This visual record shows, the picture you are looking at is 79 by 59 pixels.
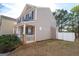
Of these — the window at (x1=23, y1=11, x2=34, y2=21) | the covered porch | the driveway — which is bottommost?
the driveway

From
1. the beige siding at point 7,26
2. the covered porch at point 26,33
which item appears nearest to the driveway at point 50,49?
the covered porch at point 26,33

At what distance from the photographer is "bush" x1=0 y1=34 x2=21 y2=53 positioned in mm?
3568

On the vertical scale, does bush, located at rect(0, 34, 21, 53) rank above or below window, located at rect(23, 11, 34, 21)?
below

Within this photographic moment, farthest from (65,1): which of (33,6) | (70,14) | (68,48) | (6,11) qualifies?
(6,11)

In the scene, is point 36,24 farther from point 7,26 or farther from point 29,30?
point 7,26

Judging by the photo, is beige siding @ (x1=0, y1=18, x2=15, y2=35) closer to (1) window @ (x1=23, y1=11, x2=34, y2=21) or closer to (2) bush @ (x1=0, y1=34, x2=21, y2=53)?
(2) bush @ (x1=0, y1=34, x2=21, y2=53)

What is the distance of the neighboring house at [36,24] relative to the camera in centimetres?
364

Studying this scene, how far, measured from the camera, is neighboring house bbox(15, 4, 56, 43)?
11.9 ft

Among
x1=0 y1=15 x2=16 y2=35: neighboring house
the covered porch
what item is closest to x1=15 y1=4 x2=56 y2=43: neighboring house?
the covered porch

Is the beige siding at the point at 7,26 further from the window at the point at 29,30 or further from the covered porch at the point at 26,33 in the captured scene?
the window at the point at 29,30

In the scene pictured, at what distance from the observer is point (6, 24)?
3605 mm

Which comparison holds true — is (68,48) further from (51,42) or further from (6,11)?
(6,11)

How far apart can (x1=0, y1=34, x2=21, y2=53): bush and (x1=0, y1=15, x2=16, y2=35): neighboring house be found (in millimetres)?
73

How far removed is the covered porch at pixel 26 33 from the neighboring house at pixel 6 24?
0.38 ft
